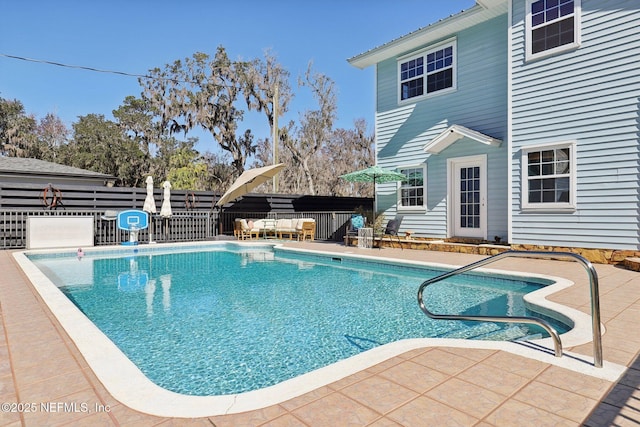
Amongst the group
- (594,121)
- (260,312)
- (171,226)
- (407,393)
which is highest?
(594,121)

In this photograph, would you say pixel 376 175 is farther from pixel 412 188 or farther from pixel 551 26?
pixel 551 26

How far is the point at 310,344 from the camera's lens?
3666 millimetres

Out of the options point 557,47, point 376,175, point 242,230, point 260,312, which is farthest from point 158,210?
point 557,47

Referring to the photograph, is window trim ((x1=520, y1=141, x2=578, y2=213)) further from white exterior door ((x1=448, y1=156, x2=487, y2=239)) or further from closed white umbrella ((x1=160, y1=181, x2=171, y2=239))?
closed white umbrella ((x1=160, y1=181, x2=171, y2=239))

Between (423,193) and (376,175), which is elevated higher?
(376,175)

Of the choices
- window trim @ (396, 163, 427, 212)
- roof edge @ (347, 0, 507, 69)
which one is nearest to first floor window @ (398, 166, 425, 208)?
window trim @ (396, 163, 427, 212)

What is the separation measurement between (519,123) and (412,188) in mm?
3300

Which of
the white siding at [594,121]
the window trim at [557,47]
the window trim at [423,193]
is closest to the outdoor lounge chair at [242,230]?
the window trim at [423,193]

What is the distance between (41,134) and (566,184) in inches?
1275

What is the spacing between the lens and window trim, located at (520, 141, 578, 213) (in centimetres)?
751

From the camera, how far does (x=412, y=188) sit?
10742 millimetres

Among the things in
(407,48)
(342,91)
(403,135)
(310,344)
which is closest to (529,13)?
(407,48)

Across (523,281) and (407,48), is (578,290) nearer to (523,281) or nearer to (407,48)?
(523,281)

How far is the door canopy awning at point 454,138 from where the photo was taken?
8.80 metres
